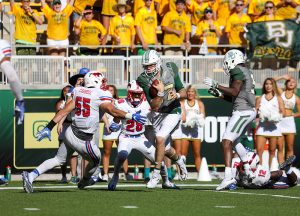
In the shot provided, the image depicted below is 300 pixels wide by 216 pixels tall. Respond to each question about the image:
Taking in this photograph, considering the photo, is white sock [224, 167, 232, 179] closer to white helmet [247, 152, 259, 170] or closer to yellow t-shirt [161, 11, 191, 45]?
white helmet [247, 152, 259, 170]

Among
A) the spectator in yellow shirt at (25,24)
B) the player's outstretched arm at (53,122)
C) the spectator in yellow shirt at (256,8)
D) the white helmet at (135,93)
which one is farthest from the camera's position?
the spectator in yellow shirt at (256,8)

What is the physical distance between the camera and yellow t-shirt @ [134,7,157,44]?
21.6 m

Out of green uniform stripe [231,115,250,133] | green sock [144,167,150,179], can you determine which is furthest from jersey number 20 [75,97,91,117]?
green sock [144,167,150,179]

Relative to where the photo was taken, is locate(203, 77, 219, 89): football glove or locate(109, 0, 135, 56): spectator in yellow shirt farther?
locate(109, 0, 135, 56): spectator in yellow shirt

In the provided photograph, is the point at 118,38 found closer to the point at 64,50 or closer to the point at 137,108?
the point at 64,50

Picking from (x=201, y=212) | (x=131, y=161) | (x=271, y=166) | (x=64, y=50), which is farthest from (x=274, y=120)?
(x=201, y=212)

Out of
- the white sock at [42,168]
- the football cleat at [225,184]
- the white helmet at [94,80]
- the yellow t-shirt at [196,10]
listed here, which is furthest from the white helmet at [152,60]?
the yellow t-shirt at [196,10]

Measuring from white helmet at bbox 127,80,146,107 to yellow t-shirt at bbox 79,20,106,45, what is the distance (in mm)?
4639

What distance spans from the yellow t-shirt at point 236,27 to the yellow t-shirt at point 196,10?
0.70m

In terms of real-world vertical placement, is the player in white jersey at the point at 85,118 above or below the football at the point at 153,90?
below

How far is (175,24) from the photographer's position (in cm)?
2172

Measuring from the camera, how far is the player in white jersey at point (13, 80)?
12141 millimetres

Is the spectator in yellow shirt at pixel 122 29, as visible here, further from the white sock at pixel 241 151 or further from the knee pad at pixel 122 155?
the white sock at pixel 241 151

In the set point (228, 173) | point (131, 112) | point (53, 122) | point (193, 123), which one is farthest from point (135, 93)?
point (193, 123)
